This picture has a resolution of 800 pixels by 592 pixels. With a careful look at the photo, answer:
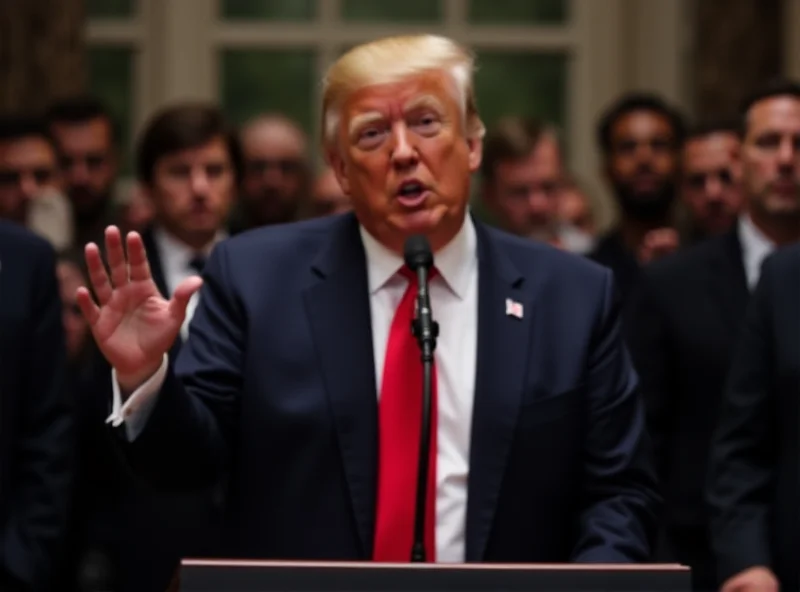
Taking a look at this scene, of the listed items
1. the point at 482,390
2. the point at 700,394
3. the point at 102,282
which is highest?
the point at 102,282

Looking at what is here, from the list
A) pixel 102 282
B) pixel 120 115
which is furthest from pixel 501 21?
pixel 102 282

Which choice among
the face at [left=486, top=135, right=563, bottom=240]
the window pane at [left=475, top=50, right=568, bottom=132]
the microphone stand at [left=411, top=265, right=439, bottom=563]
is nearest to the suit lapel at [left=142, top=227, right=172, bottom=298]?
the face at [left=486, top=135, right=563, bottom=240]

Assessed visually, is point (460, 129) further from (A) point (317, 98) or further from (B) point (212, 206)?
(A) point (317, 98)

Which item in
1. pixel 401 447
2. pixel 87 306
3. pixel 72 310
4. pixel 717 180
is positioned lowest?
pixel 72 310

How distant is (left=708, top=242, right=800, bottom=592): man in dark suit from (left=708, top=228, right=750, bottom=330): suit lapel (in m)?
0.72

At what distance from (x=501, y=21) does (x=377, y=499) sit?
17.4ft

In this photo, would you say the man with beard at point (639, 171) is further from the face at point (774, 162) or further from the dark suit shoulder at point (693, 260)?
the face at point (774, 162)

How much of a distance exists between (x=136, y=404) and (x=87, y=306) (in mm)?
197

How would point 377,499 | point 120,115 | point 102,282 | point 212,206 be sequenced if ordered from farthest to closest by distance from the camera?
1. point 120,115
2. point 212,206
3. point 377,499
4. point 102,282

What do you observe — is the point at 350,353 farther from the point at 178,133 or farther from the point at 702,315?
the point at 178,133

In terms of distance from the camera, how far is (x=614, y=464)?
3.47 meters

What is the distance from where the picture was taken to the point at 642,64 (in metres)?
8.56

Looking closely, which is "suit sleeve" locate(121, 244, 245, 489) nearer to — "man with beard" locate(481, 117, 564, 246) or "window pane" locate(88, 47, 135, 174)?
"man with beard" locate(481, 117, 564, 246)

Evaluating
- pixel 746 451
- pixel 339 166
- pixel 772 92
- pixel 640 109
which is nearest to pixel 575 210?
pixel 640 109
